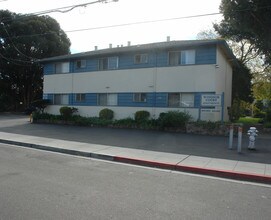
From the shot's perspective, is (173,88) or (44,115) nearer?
(173,88)

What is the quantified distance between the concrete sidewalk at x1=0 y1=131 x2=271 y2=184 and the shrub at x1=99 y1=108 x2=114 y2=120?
9.54m

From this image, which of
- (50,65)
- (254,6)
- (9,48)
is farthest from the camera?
(9,48)

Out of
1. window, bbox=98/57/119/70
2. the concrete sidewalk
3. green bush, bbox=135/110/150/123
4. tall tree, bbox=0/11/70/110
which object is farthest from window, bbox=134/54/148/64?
tall tree, bbox=0/11/70/110

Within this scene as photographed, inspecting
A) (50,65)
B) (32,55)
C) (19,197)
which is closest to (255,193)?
(19,197)

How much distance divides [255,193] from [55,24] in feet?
134

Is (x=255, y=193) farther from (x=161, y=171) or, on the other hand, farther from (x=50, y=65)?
(x=50, y=65)

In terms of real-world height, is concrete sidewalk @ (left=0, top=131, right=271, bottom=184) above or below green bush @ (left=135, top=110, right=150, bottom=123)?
below

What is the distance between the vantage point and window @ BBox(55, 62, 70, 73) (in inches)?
1025

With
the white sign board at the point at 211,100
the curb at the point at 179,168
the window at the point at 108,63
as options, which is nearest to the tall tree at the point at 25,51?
the window at the point at 108,63

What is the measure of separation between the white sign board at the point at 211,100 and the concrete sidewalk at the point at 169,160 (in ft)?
24.7

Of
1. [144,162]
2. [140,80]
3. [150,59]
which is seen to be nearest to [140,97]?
[140,80]

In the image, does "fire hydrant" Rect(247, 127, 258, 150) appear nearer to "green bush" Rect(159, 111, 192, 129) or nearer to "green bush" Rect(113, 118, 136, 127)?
"green bush" Rect(159, 111, 192, 129)

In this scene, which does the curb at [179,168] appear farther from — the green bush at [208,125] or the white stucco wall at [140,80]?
the white stucco wall at [140,80]

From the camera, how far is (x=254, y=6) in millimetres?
17438
